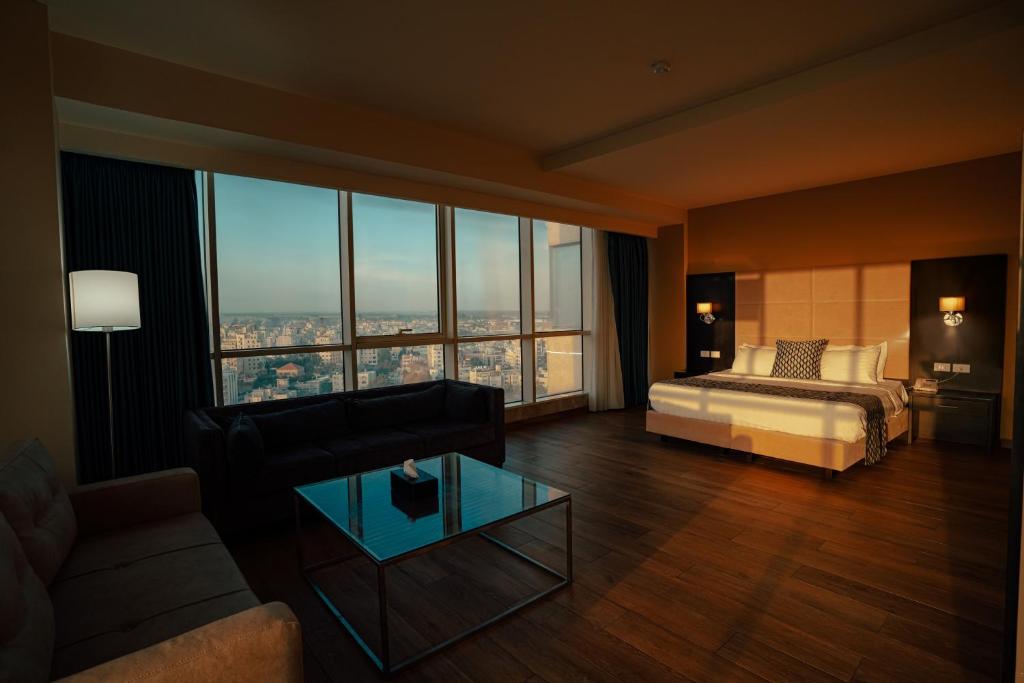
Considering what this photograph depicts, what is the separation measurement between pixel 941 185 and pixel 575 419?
4.45m

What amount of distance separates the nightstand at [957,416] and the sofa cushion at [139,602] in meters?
5.72

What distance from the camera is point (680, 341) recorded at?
7113 millimetres

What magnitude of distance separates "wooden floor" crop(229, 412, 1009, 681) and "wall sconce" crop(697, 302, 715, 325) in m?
2.93

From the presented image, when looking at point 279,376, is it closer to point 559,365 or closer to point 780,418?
point 559,365

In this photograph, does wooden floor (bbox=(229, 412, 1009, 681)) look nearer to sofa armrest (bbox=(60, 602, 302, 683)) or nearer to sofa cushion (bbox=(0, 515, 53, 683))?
sofa armrest (bbox=(60, 602, 302, 683))

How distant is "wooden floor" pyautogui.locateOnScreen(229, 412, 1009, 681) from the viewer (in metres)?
1.99

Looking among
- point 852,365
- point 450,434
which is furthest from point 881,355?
point 450,434

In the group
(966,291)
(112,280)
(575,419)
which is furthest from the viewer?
(575,419)

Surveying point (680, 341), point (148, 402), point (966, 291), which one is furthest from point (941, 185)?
point (148, 402)

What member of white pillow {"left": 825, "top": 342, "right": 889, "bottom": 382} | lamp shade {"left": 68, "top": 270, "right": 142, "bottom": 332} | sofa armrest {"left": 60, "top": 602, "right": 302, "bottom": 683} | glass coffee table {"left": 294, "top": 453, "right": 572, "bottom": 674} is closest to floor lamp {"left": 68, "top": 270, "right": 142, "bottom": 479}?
lamp shade {"left": 68, "top": 270, "right": 142, "bottom": 332}

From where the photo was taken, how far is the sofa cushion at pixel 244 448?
3045 mm

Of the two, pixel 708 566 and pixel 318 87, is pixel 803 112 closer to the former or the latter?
pixel 708 566

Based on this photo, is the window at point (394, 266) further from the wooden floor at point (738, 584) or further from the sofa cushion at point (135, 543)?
the sofa cushion at point (135, 543)

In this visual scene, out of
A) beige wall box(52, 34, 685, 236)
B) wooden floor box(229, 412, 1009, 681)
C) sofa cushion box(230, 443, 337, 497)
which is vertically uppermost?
beige wall box(52, 34, 685, 236)
